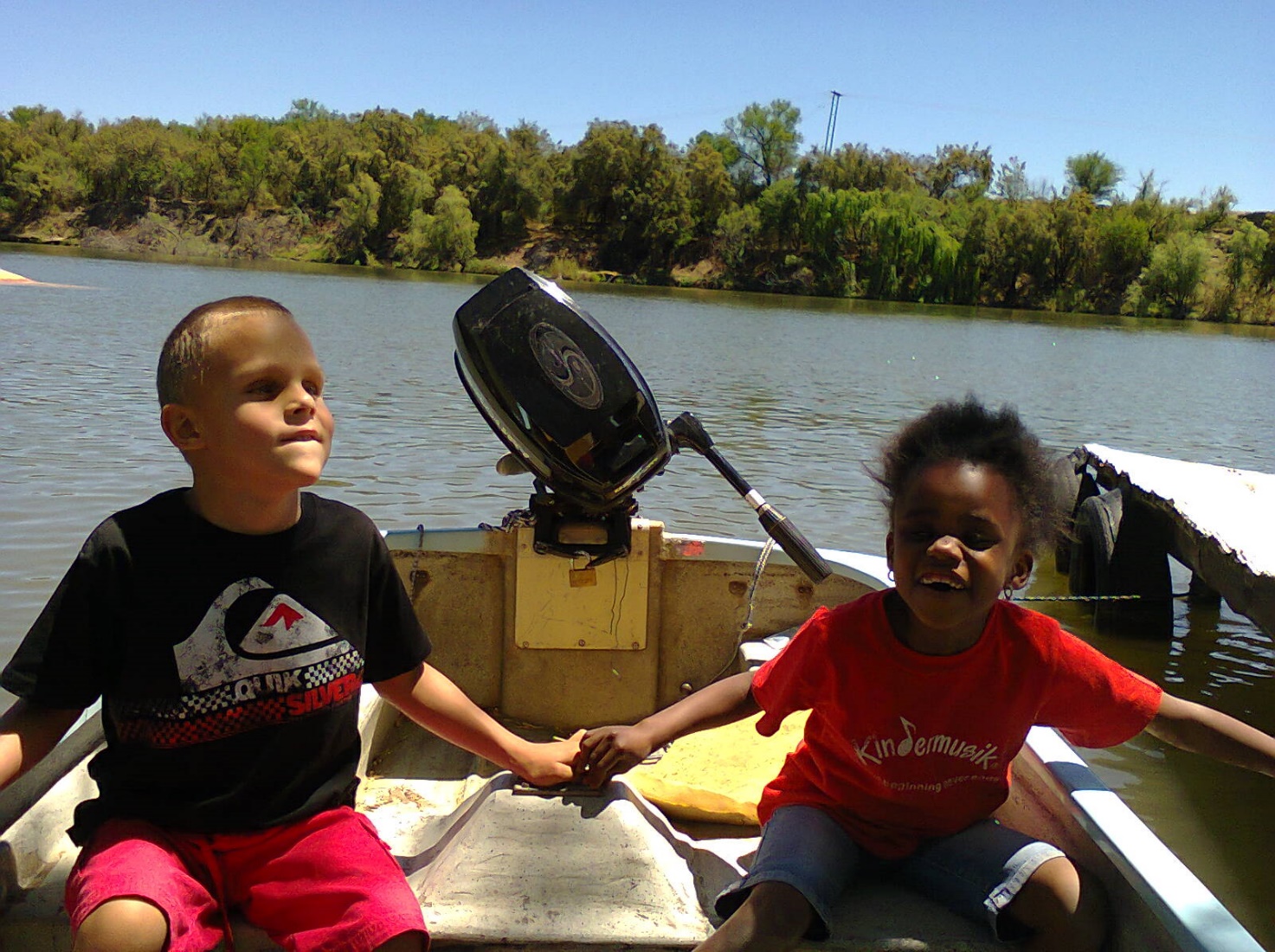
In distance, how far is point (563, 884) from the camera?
1987 mm

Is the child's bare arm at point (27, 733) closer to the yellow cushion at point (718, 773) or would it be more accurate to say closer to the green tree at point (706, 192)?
the yellow cushion at point (718, 773)

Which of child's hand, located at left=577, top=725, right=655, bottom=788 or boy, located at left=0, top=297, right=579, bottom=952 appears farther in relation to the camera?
child's hand, located at left=577, top=725, right=655, bottom=788

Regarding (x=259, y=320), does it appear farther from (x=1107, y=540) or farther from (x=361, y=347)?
(x=361, y=347)

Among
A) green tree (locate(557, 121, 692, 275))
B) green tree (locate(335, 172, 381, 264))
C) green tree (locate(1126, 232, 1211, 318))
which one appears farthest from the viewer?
green tree (locate(557, 121, 692, 275))

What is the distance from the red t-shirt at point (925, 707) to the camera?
189 cm

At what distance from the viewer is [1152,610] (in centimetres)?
650

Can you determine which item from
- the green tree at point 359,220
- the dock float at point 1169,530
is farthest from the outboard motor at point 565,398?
the green tree at point 359,220

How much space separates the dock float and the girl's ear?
2839 mm

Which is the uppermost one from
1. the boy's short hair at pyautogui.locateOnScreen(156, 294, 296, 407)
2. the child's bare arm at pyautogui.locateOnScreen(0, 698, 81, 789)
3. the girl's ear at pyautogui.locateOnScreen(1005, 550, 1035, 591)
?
the boy's short hair at pyautogui.locateOnScreen(156, 294, 296, 407)

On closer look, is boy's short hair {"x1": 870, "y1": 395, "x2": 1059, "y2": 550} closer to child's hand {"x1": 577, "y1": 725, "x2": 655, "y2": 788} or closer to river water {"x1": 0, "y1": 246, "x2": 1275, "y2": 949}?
river water {"x1": 0, "y1": 246, "x2": 1275, "y2": 949}

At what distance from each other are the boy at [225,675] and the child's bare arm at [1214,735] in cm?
127

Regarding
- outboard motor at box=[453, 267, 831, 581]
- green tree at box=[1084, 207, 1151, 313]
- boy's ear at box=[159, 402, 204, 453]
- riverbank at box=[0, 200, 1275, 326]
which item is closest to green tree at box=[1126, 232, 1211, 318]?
green tree at box=[1084, 207, 1151, 313]

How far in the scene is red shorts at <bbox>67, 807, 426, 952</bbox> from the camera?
151cm

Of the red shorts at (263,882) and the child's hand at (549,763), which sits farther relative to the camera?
the child's hand at (549,763)
